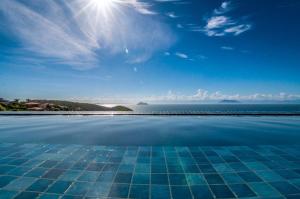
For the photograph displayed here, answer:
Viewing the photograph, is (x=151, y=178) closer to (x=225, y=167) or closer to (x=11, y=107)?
(x=225, y=167)

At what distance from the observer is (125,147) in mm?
4574

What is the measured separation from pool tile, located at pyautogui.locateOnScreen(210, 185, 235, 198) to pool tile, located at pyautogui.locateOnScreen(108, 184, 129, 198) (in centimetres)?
122

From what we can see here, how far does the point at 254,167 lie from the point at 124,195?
7.75 ft

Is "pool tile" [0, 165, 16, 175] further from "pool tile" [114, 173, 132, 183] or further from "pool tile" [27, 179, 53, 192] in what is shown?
"pool tile" [114, 173, 132, 183]

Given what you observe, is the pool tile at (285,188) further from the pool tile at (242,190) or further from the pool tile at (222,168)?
the pool tile at (222,168)

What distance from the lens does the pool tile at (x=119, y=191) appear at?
2459 millimetres

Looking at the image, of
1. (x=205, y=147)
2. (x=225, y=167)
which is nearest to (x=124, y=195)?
(x=225, y=167)

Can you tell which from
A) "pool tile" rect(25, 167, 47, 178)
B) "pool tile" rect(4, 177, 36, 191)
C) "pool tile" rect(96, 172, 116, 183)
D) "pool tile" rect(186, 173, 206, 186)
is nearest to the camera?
"pool tile" rect(4, 177, 36, 191)

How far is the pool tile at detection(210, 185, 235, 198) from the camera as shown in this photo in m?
2.43

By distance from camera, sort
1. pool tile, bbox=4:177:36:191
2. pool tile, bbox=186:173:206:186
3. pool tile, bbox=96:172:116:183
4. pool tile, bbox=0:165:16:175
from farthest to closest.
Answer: pool tile, bbox=0:165:16:175 → pool tile, bbox=96:172:116:183 → pool tile, bbox=186:173:206:186 → pool tile, bbox=4:177:36:191

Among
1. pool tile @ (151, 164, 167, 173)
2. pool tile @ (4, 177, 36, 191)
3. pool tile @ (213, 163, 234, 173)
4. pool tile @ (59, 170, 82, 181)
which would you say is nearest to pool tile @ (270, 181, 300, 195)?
pool tile @ (213, 163, 234, 173)

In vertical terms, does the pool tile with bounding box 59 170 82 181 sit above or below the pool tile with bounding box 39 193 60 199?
above

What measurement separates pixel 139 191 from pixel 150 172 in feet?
2.00

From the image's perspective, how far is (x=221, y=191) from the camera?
8.30ft
